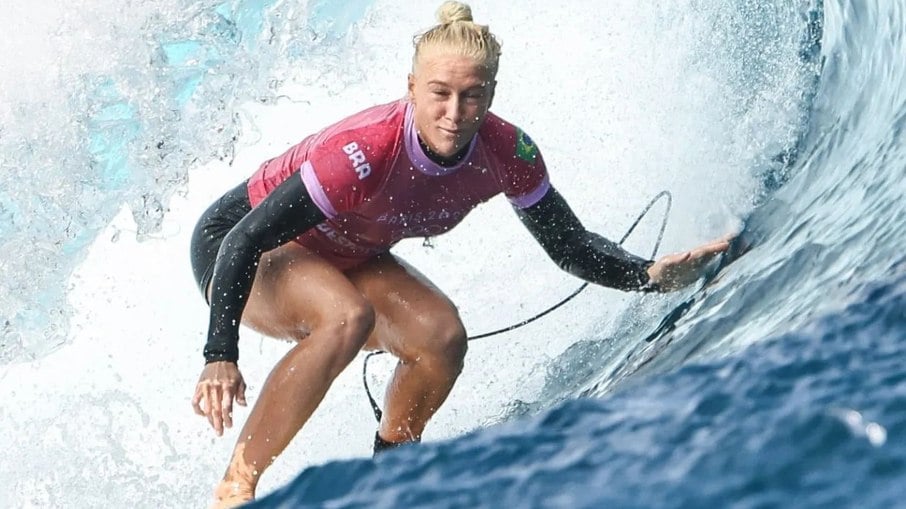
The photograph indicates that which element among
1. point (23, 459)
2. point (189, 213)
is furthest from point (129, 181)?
point (23, 459)

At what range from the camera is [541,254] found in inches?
188

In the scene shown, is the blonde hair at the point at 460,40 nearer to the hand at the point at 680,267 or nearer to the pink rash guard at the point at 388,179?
the pink rash guard at the point at 388,179

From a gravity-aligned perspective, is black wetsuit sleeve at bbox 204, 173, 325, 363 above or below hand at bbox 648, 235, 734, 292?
above

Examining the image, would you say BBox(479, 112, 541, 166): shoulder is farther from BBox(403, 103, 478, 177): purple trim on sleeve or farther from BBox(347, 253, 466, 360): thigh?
BBox(347, 253, 466, 360): thigh

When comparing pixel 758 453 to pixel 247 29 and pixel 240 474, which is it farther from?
pixel 247 29

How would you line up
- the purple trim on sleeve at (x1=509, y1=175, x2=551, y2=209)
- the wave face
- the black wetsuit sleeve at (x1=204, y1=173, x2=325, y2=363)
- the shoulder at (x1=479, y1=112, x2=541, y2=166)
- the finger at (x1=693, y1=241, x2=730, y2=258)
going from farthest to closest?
the finger at (x1=693, y1=241, x2=730, y2=258) < the purple trim on sleeve at (x1=509, y1=175, x2=551, y2=209) < the shoulder at (x1=479, y1=112, x2=541, y2=166) < the black wetsuit sleeve at (x1=204, y1=173, x2=325, y2=363) < the wave face

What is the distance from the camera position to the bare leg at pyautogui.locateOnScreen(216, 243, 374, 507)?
95.7 inches

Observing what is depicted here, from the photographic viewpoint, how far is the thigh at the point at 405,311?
2.79 m

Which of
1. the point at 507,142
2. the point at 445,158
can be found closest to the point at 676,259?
the point at 507,142

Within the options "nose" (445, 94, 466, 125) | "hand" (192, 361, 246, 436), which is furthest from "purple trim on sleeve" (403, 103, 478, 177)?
"hand" (192, 361, 246, 436)

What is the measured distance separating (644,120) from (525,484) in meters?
3.60

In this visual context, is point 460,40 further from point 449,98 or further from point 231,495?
point 231,495

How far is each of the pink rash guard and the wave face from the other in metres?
0.56

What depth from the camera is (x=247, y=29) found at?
18.3 ft
